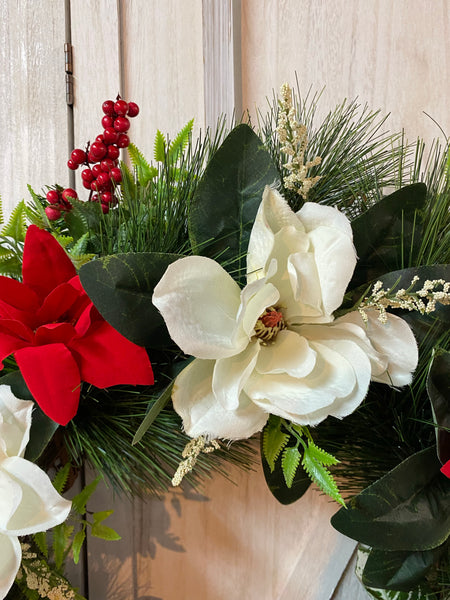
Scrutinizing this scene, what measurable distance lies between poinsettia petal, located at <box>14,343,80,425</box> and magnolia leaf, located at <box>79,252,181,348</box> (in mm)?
61

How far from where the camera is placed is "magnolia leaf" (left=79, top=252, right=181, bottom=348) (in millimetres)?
374

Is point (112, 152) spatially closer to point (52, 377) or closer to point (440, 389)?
point (52, 377)

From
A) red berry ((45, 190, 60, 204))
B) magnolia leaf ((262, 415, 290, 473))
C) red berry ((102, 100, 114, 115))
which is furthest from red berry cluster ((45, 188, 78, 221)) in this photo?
magnolia leaf ((262, 415, 290, 473))

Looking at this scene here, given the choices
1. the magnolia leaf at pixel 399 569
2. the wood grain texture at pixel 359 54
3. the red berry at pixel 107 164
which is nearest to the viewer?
the magnolia leaf at pixel 399 569

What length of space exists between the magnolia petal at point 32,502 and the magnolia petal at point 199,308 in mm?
174

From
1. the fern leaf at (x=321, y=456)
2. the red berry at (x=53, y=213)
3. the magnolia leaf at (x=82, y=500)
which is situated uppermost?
the red berry at (x=53, y=213)

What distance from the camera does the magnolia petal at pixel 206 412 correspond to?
390 mm

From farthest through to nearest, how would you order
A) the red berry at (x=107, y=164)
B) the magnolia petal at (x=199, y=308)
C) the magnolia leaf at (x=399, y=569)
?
the red berry at (x=107, y=164)
the magnolia leaf at (x=399, y=569)
the magnolia petal at (x=199, y=308)

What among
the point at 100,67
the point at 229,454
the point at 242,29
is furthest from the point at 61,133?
the point at 229,454

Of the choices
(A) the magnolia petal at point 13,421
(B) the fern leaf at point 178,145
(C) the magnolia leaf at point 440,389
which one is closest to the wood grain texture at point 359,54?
(B) the fern leaf at point 178,145

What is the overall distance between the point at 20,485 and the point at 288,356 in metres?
0.24

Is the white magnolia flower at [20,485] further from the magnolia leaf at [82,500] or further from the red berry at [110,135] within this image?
the red berry at [110,135]

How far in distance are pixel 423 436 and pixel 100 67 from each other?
0.65 m

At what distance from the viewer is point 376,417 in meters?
0.49
